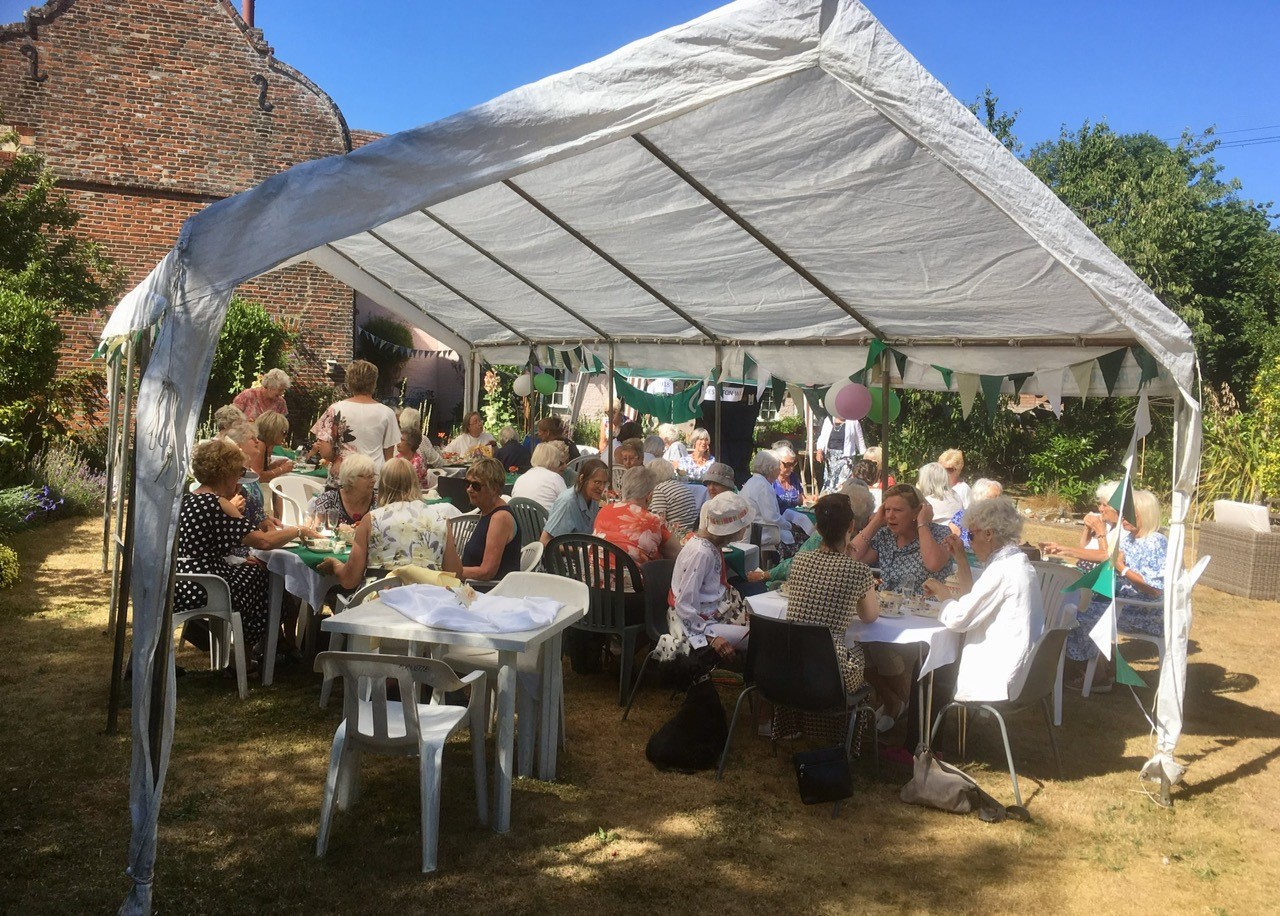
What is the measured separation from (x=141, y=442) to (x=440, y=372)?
21369 mm

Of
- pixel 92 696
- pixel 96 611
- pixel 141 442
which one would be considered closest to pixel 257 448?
pixel 96 611

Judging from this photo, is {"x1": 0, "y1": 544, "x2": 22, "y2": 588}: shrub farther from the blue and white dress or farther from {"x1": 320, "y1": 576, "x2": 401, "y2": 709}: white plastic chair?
the blue and white dress

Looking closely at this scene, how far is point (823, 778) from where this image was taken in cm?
421

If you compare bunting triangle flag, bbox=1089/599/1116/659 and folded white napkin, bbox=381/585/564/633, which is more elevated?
folded white napkin, bbox=381/585/564/633

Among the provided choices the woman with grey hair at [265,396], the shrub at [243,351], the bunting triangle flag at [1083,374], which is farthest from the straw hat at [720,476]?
the shrub at [243,351]

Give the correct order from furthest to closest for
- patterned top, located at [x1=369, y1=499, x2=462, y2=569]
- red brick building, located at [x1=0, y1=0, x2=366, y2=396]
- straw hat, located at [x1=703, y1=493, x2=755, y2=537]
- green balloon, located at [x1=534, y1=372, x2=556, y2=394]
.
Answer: red brick building, located at [x1=0, y1=0, x2=366, y2=396]
green balloon, located at [x1=534, y1=372, x2=556, y2=394]
patterned top, located at [x1=369, y1=499, x2=462, y2=569]
straw hat, located at [x1=703, y1=493, x2=755, y2=537]

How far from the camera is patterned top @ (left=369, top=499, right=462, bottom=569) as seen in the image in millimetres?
4816

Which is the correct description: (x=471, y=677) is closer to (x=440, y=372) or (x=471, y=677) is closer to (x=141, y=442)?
(x=141, y=442)

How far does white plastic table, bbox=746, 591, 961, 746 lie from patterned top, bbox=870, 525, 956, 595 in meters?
0.57

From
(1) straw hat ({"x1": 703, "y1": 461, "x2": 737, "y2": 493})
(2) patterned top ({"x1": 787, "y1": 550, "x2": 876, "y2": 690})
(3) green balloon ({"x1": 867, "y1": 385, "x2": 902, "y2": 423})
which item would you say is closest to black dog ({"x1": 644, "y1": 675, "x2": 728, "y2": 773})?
(2) patterned top ({"x1": 787, "y1": 550, "x2": 876, "y2": 690})

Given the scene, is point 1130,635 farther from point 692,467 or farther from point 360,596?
point 692,467

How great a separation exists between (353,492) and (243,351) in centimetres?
1107

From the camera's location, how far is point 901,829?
4.08 metres

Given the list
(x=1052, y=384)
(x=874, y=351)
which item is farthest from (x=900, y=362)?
(x=1052, y=384)
